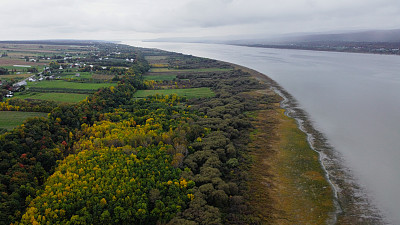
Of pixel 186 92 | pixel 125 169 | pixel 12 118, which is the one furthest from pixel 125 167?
pixel 186 92

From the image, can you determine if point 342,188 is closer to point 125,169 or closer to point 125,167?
point 125,169

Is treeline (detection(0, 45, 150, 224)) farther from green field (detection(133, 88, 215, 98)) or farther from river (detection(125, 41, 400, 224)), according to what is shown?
river (detection(125, 41, 400, 224))

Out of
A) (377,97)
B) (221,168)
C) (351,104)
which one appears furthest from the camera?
(377,97)

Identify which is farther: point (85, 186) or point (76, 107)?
point (76, 107)

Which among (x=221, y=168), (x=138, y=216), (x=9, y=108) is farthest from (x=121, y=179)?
(x=9, y=108)

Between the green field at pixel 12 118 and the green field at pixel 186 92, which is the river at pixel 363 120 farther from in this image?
the green field at pixel 12 118

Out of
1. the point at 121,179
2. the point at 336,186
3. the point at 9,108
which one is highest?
the point at 9,108

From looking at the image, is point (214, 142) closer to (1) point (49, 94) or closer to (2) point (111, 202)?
(2) point (111, 202)
